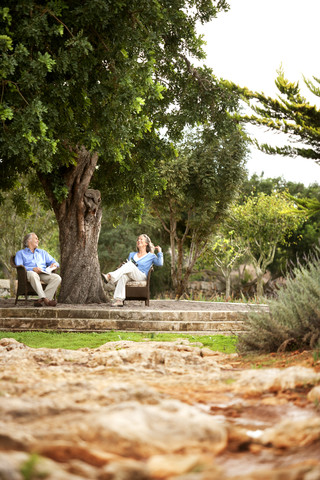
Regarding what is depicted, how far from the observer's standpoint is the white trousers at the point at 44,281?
1065 centimetres

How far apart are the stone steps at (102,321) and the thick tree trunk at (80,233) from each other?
2686 mm

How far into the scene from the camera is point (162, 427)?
2590 mm

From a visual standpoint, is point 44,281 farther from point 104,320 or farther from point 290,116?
point 290,116

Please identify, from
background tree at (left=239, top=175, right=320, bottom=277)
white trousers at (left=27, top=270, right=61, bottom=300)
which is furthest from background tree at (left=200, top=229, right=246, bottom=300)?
white trousers at (left=27, top=270, right=61, bottom=300)

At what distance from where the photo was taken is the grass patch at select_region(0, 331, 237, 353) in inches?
309

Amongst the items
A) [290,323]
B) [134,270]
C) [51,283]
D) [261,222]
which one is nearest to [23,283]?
[51,283]

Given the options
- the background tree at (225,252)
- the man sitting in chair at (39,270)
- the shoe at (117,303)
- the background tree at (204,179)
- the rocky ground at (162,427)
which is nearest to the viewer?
the rocky ground at (162,427)

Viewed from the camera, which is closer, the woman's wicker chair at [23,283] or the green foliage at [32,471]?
the green foliage at [32,471]

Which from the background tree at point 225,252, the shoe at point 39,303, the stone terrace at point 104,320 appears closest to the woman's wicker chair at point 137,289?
the stone terrace at point 104,320

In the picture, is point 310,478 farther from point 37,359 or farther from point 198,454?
point 37,359

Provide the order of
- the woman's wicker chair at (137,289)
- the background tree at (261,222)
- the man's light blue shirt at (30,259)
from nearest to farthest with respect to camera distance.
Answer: the man's light blue shirt at (30,259)
the woman's wicker chair at (137,289)
the background tree at (261,222)

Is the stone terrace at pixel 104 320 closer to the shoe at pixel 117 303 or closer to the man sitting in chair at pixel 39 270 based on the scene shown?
the man sitting in chair at pixel 39 270

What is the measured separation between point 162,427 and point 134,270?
8.75 meters

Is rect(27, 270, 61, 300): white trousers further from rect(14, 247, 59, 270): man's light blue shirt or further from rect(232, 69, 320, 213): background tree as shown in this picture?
rect(232, 69, 320, 213): background tree
